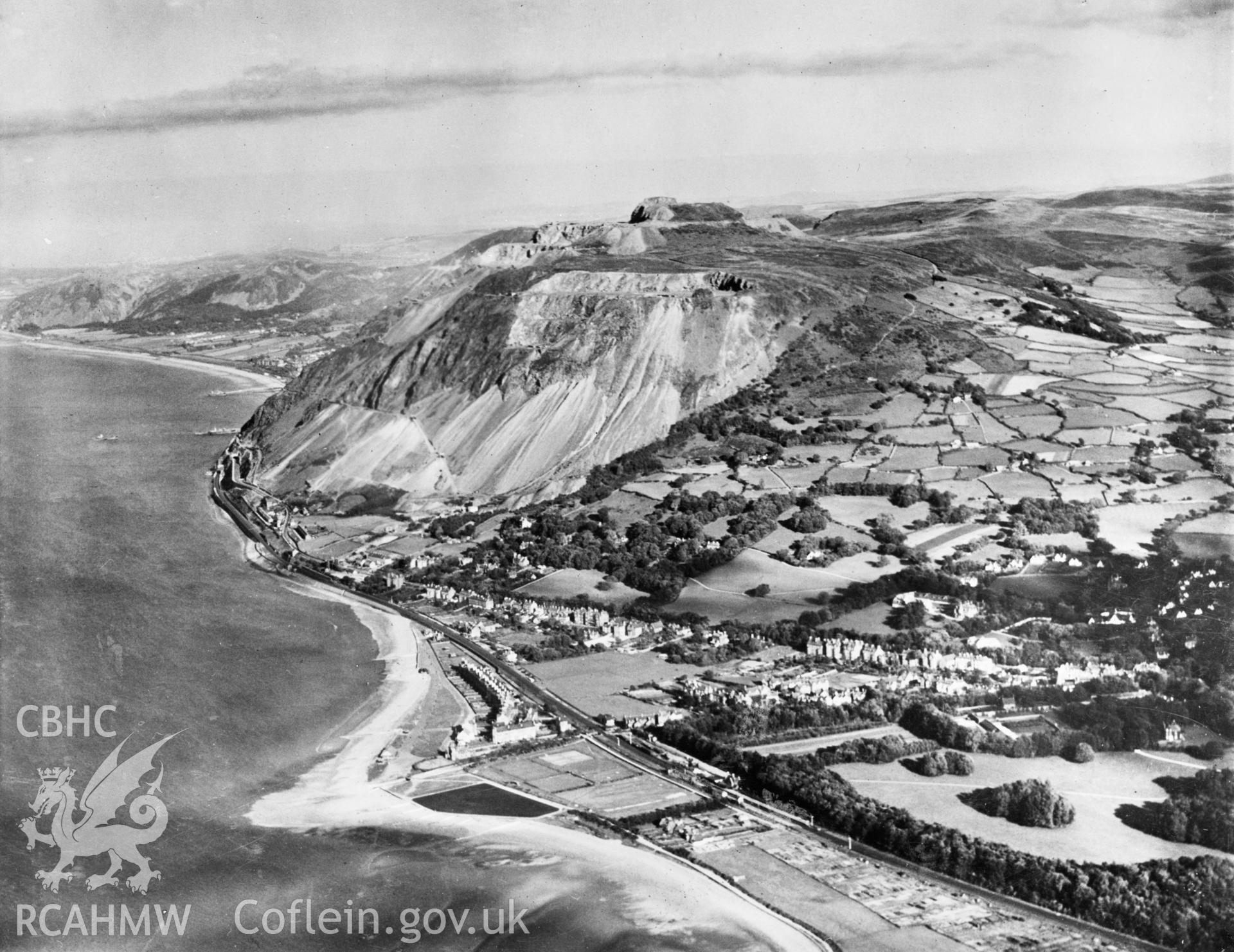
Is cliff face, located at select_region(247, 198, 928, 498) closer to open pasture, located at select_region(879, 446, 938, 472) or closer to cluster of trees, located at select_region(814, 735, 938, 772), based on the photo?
open pasture, located at select_region(879, 446, 938, 472)

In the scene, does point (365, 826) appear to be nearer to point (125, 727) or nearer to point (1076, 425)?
point (125, 727)

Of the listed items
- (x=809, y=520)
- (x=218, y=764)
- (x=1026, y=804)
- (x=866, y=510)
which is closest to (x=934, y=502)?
(x=866, y=510)

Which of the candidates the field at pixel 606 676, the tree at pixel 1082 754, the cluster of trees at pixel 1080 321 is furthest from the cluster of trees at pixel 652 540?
the cluster of trees at pixel 1080 321

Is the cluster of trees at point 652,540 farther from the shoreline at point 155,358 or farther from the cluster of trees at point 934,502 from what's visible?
the shoreline at point 155,358

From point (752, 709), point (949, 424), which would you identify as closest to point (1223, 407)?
point (949, 424)

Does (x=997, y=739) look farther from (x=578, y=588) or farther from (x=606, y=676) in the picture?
(x=578, y=588)

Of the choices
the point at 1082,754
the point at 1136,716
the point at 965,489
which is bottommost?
the point at 1082,754
